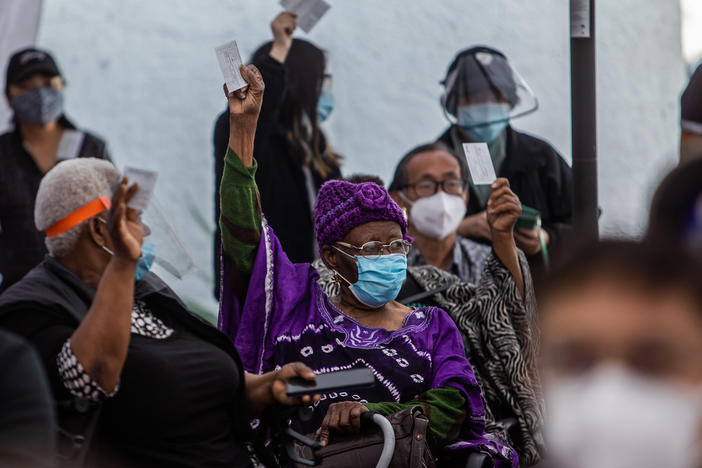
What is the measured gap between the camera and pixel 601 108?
672cm

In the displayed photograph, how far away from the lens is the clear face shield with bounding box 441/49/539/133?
5648 millimetres

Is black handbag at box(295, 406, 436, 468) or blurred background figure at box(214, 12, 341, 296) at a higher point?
blurred background figure at box(214, 12, 341, 296)

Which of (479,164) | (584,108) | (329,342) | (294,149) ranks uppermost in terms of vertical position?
(584,108)

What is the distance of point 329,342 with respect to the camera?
3680mm

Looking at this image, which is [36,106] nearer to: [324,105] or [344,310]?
[324,105]

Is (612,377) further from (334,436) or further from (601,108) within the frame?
(601,108)

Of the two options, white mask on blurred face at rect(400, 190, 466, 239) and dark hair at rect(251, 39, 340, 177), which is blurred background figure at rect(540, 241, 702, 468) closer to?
white mask on blurred face at rect(400, 190, 466, 239)

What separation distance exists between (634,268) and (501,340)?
2.81 m

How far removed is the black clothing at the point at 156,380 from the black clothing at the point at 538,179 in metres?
2.62

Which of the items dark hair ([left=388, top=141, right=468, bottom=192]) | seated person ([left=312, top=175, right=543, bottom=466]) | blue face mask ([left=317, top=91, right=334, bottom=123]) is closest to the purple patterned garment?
seated person ([left=312, top=175, right=543, bottom=466])

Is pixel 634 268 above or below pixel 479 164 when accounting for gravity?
above

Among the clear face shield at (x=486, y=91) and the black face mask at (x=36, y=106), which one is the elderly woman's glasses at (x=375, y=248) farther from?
the black face mask at (x=36, y=106)

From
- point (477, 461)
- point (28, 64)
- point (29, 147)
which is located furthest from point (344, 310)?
point (28, 64)

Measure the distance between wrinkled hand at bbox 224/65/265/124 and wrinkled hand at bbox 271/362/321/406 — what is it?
0.95 metres
